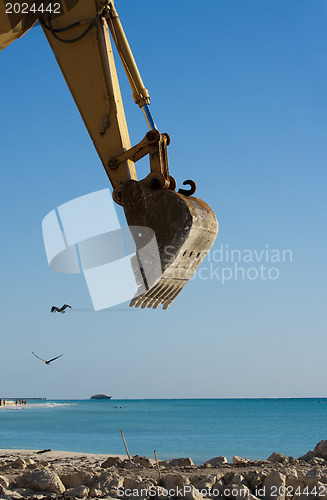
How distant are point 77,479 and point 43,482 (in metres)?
0.62

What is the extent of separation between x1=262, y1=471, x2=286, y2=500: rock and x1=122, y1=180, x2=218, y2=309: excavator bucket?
3.86m

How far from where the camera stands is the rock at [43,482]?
27.0 feet

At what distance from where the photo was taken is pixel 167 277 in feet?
18.6

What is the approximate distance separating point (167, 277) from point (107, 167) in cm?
151

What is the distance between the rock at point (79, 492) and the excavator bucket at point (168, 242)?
3.41 metres

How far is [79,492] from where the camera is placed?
Answer: 792 centimetres

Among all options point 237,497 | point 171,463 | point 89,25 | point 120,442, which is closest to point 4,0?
point 89,25

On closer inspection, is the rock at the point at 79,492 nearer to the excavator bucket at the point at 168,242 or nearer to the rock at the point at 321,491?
the rock at the point at 321,491

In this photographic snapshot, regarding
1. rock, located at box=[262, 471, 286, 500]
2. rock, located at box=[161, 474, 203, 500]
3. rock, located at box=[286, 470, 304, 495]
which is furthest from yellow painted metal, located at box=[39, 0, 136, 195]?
rock, located at box=[286, 470, 304, 495]

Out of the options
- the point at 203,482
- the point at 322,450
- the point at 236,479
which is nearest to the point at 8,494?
the point at 203,482

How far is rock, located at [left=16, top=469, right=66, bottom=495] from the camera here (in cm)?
823

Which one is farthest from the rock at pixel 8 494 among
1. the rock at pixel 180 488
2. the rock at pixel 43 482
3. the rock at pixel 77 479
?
the rock at pixel 180 488

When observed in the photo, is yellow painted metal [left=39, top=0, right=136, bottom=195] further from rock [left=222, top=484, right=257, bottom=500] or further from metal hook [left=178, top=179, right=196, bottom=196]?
rock [left=222, top=484, right=257, bottom=500]

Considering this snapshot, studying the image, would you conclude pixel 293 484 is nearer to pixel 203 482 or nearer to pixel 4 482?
pixel 203 482
